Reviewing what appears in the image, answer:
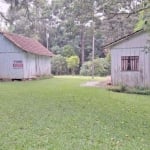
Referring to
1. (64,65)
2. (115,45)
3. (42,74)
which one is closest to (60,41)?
(64,65)

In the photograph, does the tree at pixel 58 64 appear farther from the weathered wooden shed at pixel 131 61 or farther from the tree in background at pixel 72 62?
the weathered wooden shed at pixel 131 61

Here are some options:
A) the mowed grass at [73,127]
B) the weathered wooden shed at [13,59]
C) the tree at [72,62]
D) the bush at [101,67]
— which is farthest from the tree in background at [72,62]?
the mowed grass at [73,127]

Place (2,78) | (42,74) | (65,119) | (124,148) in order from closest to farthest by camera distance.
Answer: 1. (124,148)
2. (65,119)
3. (2,78)
4. (42,74)

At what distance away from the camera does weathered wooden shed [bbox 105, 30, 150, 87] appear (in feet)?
75.9

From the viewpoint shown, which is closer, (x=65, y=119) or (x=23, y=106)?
(x=65, y=119)

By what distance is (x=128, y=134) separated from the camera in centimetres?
831

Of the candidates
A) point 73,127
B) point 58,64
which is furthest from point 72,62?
Answer: point 73,127

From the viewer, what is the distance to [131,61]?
2381cm

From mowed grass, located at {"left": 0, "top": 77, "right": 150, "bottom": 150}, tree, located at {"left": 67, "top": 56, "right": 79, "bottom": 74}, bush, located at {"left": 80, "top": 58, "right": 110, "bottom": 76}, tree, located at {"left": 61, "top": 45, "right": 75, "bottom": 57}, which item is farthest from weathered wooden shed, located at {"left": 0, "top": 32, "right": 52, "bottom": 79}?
mowed grass, located at {"left": 0, "top": 77, "right": 150, "bottom": 150}

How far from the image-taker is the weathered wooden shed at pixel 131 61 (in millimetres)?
23141

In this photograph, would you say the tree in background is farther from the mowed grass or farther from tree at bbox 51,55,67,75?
the mowed grass

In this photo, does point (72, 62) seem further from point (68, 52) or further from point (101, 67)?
point (101, 67)

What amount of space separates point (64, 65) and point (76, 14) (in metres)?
30.1

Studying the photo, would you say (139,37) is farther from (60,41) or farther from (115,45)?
(60,41)
